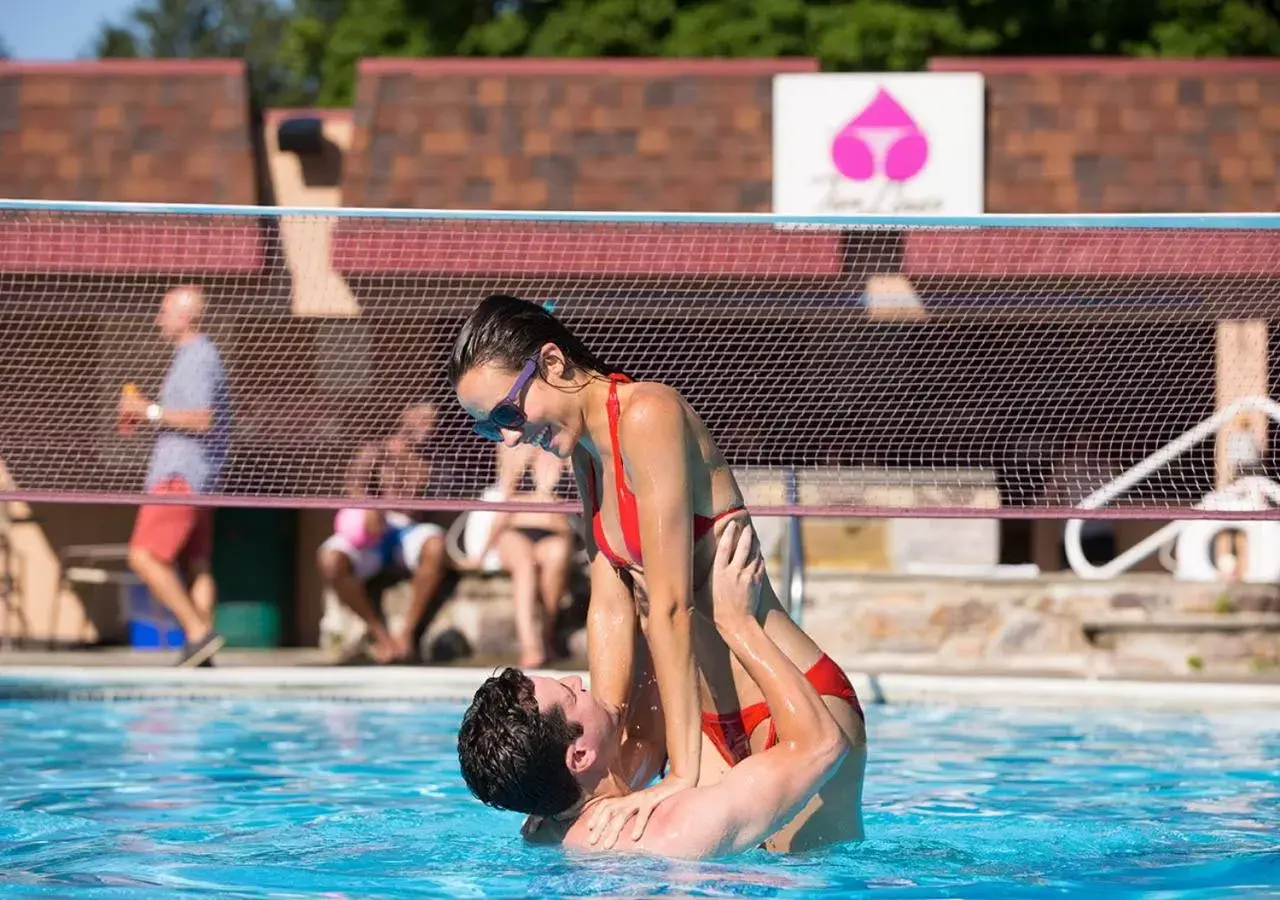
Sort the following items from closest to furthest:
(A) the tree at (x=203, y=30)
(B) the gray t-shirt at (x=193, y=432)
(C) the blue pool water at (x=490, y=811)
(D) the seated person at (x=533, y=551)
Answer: (C) the blue pool water at (x=490, y=811), (B) the gray t-shirt at (x=193, y=432), (D) the seated person at (x=533, y=551), (A) the tree at (x=203, y=30)

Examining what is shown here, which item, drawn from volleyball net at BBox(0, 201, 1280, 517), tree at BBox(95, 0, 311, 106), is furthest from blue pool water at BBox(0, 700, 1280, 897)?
tree at BBox(95, 0, 311, 106)

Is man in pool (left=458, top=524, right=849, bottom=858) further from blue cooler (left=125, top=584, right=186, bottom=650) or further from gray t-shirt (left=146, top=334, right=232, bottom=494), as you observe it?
blue cooler (left=125, top=584, right=186, bottom=650)

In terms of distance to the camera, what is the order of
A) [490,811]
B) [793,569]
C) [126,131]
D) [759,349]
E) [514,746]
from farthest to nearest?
[126,131] < [759,349] < [793,569] < [490,811] < [514,746]

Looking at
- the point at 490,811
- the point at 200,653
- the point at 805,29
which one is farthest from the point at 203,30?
the point at 490,811

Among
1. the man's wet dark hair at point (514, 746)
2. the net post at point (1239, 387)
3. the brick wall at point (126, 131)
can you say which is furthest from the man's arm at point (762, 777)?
the brick wall at point (126, 131)

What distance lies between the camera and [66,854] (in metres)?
5.39

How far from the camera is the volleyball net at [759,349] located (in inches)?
360

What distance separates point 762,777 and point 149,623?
8425 mm

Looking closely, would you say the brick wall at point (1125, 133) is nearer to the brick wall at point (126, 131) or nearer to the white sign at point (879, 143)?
the white sign at point (879, 143)

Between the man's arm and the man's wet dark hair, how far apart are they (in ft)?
0.93

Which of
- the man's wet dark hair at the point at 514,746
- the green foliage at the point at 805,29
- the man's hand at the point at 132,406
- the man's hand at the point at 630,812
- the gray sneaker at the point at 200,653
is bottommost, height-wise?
the gray sneaker at the point at 200,653

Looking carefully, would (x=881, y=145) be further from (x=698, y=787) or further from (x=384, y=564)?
(x=698, y=787)

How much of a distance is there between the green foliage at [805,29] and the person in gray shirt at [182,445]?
46.9 feet

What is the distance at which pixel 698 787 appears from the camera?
4.70 m
